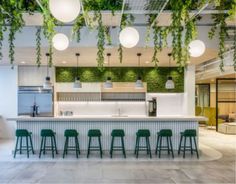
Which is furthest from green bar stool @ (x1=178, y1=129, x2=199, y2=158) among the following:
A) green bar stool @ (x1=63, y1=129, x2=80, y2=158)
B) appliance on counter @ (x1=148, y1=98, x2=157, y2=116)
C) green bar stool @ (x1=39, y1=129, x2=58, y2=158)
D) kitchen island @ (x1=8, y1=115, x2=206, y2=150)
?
green bar stool @ (x1=39, y1=129, x2=58, y2=158)

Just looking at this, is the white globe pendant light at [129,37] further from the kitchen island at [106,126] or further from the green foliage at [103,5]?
the kitchen island at [106,126]

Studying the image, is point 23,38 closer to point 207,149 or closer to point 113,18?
point 113,18

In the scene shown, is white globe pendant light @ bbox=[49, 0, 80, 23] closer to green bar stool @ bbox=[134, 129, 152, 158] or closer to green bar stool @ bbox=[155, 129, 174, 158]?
green bar stool @ bbox=[134, 129, 152, 158]

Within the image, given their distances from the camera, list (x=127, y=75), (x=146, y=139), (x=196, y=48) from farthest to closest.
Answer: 1. (x=127, y=75)
2. (x=146, y=139)
3. (x=196, y=48)

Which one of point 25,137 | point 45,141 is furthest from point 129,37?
point 25,137

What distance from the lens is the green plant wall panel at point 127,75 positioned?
11.7m

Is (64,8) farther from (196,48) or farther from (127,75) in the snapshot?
(127,75)

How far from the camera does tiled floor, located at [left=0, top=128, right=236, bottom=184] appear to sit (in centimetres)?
575

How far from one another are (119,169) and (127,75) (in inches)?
224

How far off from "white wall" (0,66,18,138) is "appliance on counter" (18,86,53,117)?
1.07ft

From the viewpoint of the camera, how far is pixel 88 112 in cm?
1176

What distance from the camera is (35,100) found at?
37.3 ft

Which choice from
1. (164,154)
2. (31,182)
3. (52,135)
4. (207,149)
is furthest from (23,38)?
(207,149)

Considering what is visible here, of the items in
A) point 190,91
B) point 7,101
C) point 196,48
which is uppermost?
point 196,48
